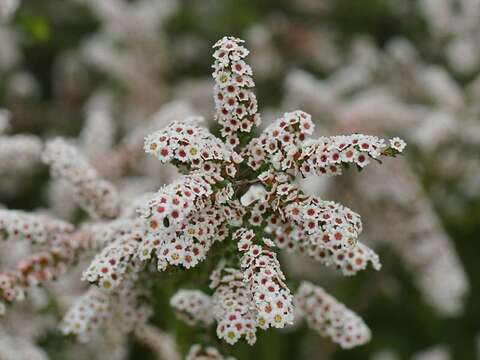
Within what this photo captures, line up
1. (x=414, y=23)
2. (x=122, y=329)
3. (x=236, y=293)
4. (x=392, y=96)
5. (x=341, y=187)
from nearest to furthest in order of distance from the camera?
(x=236, y=293)
(x=122, y=329)
(x=341, y=187)
(x=392, y=96)
(x=414, y=23)

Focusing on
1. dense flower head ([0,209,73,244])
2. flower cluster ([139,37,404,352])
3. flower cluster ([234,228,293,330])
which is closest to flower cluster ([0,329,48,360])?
dense flower head ([0,209,73,244])

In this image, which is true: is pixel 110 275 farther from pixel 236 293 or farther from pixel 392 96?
pixel 392 96

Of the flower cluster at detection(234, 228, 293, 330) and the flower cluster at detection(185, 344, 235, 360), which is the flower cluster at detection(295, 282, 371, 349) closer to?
the flower cluster at detection(185, 344, 235, 360)

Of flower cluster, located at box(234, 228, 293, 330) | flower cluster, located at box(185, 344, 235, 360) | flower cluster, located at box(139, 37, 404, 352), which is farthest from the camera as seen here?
flower cluster, located at box(185, 344, 235, 360)

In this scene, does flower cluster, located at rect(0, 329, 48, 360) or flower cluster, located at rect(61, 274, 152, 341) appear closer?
flower cluster, located at rect(61, 274, 152, 341)

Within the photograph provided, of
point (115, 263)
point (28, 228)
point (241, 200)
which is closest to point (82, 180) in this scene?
point (28, 228)

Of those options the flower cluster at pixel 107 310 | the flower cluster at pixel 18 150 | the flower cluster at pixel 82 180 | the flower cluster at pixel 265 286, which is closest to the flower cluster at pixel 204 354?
the flower cluster at pixel 107 310

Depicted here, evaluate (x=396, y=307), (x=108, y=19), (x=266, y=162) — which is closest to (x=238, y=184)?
(x=266, y=162)
